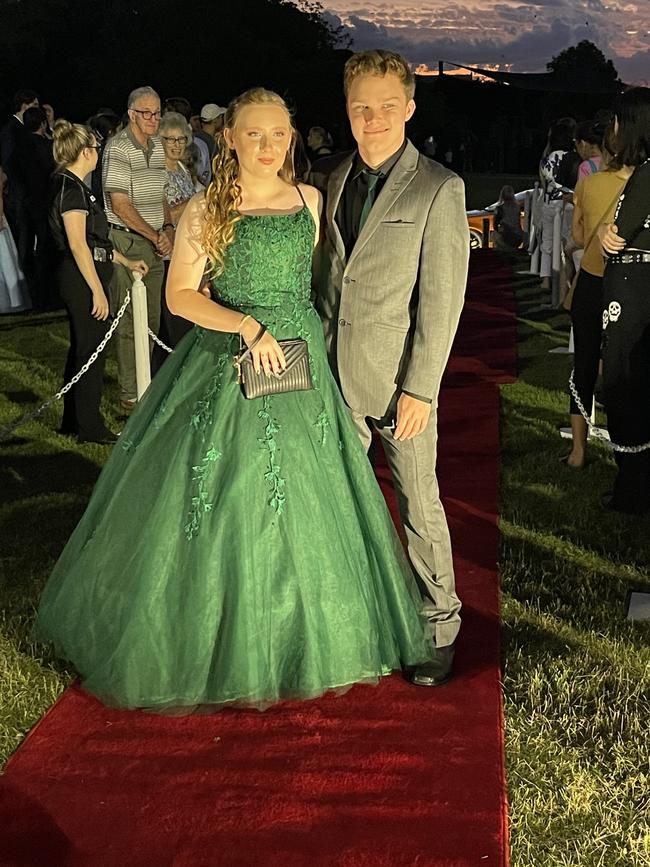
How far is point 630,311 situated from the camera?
19.3 ft

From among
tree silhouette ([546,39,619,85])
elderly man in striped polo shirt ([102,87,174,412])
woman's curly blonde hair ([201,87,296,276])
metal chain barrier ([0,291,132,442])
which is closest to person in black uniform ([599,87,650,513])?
woman's curly blonde hair ([201,87,296,276])

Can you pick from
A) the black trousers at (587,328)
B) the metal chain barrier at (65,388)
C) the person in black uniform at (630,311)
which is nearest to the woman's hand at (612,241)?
the person in black uniform at (630,311)

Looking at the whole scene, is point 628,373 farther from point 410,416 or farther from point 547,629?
point 410,416

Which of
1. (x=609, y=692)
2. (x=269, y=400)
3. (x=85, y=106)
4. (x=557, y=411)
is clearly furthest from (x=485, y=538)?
(x=85, y=106)

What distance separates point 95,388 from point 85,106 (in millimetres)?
37829

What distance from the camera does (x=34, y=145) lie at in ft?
42.3

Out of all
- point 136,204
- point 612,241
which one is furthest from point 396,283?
point 136,204

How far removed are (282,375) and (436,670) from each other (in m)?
1.29

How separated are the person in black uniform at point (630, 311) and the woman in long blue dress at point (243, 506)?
7.75 feet

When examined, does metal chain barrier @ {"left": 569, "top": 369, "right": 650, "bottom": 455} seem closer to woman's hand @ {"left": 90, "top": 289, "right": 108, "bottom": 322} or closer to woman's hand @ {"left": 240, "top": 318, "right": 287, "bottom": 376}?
woman's hand @ {"left": 240, "top": 318, "right": 287, "bottom": 376}

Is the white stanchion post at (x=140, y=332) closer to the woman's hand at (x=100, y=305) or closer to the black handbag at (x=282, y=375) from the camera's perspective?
the woman's hand at (x=100, y=305)

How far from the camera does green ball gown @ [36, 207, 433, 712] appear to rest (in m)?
3.79

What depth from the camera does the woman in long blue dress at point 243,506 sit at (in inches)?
149

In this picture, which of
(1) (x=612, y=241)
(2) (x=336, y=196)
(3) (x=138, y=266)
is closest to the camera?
(2) (x=336, y=196)
